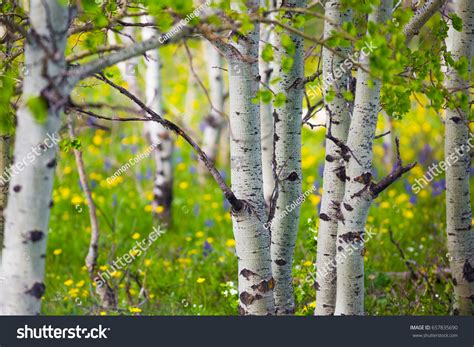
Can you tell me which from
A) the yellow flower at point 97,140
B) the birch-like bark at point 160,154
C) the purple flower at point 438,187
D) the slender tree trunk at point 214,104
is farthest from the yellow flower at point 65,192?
the purple flower at point 438,187

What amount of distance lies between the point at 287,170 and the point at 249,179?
503 mm

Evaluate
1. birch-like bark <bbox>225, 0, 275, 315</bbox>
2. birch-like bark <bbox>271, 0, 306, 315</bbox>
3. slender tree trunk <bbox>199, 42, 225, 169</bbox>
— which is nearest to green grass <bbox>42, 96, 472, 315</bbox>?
birch-like bark <bbox>271, 0, 306, 315</bbox>

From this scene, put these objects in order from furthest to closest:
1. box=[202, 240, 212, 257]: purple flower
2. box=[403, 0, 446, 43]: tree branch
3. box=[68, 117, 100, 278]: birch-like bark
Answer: box=[202, 240, 212, 257]: purple flower < box=[68, 117, 100, 278]: birch-like bark < box=[403, 0, 446, 43]: tree branch

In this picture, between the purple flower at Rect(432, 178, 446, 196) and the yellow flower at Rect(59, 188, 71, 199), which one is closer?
the purple flower at Rect(432, 178, 446, 196)

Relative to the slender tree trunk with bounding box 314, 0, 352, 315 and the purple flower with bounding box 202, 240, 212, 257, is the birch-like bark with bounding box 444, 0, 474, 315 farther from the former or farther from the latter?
the purple flower with bounding box 202, 240, 212, 257

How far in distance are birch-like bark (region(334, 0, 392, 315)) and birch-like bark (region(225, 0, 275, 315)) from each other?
42cm

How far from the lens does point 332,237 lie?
383cm

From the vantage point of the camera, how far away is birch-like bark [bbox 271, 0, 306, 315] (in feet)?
12.2

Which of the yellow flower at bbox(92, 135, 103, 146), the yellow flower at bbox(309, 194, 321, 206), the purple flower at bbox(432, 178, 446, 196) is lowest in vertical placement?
the yellow flower at bbox(309, 194, 321, 206)

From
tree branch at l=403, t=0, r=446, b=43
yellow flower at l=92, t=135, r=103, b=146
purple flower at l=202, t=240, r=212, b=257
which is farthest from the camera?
yellow flower at l=92, t=135, r=103, b=146

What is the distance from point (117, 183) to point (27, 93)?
5.55 meters

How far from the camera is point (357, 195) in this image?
344cm

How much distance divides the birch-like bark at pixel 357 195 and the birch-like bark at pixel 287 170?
38cm

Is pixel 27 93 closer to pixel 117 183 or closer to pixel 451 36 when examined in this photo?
Result: pixel 451 36
